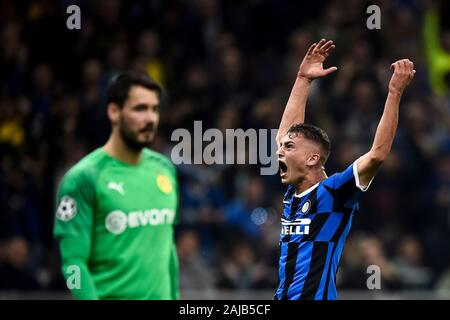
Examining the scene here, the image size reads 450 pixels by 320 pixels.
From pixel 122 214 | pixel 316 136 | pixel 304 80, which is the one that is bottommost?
pixel 122 214

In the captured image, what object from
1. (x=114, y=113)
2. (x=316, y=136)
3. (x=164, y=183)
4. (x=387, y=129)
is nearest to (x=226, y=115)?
(x=164, y=183)

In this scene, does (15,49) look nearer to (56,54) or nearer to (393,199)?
(56,54)

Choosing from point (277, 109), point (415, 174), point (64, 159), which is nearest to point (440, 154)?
point (415, 174)

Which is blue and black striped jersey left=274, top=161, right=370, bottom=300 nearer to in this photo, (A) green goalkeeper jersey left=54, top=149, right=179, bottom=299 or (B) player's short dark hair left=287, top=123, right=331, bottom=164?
(B) player's short dark hair left=287, top=123, right=331, bottom=164

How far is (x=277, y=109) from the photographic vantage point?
31.6 feet

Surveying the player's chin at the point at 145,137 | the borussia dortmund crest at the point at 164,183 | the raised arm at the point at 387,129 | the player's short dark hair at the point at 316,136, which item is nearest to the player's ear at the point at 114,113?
the player's chin at the point at 145,137

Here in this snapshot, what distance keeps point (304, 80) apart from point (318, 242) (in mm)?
974

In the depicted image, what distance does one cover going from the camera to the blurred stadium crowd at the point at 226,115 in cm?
963

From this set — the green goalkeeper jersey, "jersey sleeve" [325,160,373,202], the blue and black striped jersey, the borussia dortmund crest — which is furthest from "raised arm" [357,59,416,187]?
the borussia dortmund crest

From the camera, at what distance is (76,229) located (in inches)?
239

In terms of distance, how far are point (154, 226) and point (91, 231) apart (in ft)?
1.29

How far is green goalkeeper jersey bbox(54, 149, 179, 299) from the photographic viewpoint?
19.9 ft

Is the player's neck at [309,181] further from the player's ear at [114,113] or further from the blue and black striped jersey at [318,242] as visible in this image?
the player's ear at [114,113]

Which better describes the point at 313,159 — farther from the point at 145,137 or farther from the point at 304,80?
the point at 145,137
